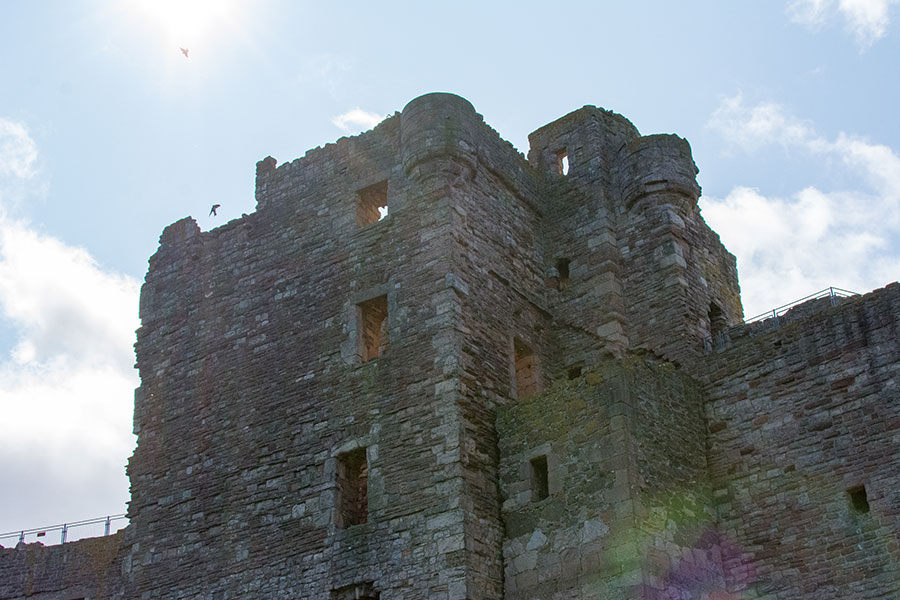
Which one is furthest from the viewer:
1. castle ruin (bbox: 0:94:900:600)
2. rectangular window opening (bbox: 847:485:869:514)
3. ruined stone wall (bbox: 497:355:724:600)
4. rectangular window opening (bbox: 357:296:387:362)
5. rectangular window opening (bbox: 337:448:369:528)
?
rectangular window opening (bbox: 357:296:387:362)

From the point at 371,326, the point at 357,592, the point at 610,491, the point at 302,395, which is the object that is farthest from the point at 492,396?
the point at 357,592

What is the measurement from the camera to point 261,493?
18406 mm

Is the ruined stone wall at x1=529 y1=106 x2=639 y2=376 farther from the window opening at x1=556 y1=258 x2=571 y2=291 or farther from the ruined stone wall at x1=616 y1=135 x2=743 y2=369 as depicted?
the ruined stone wall at x1=616 y1=135 x2=743 y2=369

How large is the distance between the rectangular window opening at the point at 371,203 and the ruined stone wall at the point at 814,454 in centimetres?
602

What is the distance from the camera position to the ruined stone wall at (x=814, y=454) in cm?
1559

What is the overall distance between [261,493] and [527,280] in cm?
521

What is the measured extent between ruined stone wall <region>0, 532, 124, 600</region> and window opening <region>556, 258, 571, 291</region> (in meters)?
9.05

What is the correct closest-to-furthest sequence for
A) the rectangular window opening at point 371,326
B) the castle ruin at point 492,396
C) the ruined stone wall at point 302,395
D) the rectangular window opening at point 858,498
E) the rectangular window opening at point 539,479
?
1. the rectangular window opening at point 858,498
2. the castle ruin at point 492,396
3. the rectangular window opening at point 539,479
4. the ruined stone wall at point 302,395
5. the rectangular window opening at point 371,326

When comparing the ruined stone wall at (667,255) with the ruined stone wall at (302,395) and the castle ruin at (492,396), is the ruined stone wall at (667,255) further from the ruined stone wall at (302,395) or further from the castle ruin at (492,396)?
the ruined stone wall at (302,395)

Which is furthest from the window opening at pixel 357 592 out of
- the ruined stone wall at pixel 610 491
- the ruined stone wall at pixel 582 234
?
the ruined stone wall at pixel 582 234

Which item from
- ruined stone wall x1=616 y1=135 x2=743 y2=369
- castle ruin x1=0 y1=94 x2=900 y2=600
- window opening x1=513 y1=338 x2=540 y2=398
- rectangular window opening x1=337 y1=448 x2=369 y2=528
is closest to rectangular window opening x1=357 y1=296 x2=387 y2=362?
castle ruin x1=0 y1=94 x2=900 y2=600

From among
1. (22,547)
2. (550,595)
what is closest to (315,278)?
(550,595)

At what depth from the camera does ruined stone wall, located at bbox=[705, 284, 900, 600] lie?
15594 mm

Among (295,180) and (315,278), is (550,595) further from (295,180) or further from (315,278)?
(295,180)
